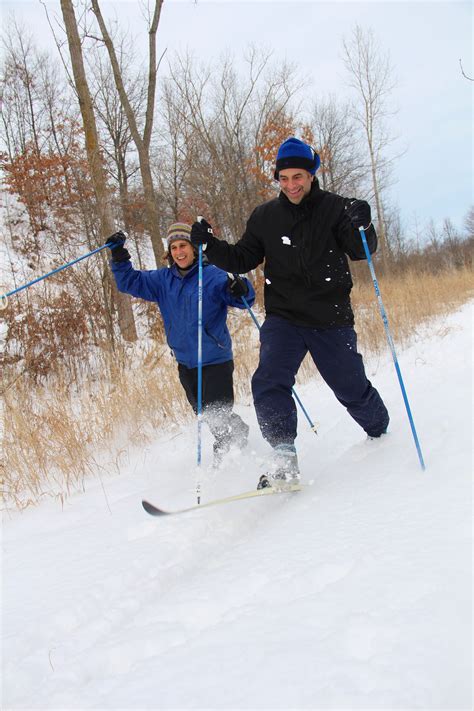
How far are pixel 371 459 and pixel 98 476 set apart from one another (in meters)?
2.17

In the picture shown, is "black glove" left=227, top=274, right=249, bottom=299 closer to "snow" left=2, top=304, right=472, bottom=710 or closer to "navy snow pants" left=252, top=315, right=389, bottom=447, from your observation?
"navy snow pants" left=252, top=315, right=389, bottom=447

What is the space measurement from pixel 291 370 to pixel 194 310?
1.01m

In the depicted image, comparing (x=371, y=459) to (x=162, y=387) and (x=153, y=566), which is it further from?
(x=162, y=387)

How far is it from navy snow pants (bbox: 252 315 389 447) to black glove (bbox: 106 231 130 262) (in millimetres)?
1320

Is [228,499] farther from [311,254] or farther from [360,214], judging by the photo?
[360,214]

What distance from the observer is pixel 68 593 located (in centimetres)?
196

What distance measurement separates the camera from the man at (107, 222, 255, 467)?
3496 mm

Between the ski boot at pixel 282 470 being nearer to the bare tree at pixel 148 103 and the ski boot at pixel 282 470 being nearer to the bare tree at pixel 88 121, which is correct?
the bare tree at pixel 88 121

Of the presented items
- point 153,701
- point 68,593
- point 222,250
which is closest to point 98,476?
point 68,593

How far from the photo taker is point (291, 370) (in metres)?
2.89

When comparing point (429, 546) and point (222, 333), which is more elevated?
point (222, 333)

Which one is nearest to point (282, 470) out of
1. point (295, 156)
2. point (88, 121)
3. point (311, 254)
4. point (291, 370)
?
point (291, 370)

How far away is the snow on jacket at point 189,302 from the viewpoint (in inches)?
138

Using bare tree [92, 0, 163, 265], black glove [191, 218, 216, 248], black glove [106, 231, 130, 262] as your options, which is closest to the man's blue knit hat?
black glove [191, 218, 216, 248]
